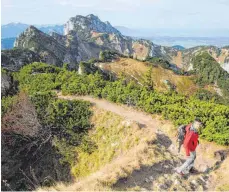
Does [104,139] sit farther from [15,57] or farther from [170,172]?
[15,57]

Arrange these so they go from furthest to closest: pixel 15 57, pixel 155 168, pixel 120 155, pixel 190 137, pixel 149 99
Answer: pixel 15 57
pixel 149 99
pixel 120 155
pixel 155 168
pixel 190 137

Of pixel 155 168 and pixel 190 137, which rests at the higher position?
pixel 190 137

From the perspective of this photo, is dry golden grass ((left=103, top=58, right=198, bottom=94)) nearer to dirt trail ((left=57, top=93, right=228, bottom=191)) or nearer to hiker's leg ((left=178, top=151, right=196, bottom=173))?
dirt trail ((left=57, top=93, right=228, bottom=191))

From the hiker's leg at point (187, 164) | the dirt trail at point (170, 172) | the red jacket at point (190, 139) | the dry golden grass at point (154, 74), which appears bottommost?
the dry golden grass at point (154, 74)

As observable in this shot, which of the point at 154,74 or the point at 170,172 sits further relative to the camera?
the point at 154,74

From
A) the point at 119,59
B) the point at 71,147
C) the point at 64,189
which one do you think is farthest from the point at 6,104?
the point at 119,59

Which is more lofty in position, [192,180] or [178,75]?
[192,180]

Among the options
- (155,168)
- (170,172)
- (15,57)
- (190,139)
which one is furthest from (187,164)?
(15,57)

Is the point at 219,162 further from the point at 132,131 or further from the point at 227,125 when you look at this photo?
the point at 132,131

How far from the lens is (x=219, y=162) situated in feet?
62.4

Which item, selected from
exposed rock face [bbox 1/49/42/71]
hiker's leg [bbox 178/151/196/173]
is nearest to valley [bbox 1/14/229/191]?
hiker's leg [bbox 178/151/196/173]

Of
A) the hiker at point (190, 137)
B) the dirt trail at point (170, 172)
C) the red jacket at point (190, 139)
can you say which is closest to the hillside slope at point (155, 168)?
the dirt trail at point (170, 172)

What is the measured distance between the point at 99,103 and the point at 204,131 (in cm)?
965

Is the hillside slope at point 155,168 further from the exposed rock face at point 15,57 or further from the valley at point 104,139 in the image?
the exposed rock face at point 15,57
